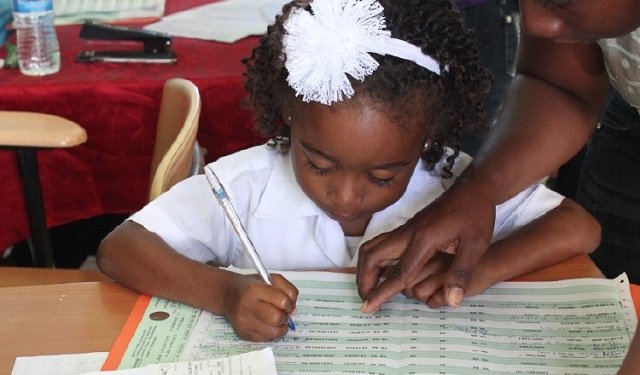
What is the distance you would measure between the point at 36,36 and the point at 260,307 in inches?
51.8

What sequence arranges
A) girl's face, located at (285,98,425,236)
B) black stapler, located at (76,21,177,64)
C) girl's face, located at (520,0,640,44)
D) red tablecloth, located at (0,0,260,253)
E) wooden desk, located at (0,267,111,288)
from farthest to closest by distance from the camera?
black stapler, located at (76,21,177,64), red tablecloth, located at (0,0,260,253), wooden desk, located at (0,267,111,288), girl's face, located at (285,98,425,236), girl's face, located at (520,0,640,44)

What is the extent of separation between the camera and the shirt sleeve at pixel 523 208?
48.4 inches

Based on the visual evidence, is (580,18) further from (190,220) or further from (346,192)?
(190,220)

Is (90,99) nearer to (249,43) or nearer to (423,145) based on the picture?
(249,43)

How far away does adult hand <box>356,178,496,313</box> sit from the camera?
40.8 inches

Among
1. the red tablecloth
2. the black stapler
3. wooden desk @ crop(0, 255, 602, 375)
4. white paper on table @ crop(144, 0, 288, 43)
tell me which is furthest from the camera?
white paper on table @ crop(144, 0, 288, 43)

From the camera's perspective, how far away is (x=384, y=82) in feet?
3.60

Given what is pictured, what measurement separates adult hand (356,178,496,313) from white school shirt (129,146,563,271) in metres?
0.16

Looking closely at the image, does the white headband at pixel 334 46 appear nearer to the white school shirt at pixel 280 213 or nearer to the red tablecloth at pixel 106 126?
the white school shirt at pixel 280 213

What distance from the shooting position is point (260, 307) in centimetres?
98

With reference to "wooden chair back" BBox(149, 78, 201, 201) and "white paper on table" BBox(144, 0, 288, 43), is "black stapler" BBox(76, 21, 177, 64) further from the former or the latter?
"wooden chair back" BBox(149, 78, 201, 201)

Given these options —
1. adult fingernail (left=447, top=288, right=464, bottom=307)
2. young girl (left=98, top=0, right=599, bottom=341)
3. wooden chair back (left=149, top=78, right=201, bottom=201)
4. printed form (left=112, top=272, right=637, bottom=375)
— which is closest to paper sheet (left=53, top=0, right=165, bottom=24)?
wooden chair back (left=149, top=78, right=201, bottom=201)

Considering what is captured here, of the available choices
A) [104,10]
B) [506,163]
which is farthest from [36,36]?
[506,163]

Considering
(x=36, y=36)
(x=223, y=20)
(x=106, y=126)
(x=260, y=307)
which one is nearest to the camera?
(x=260, y=307)
